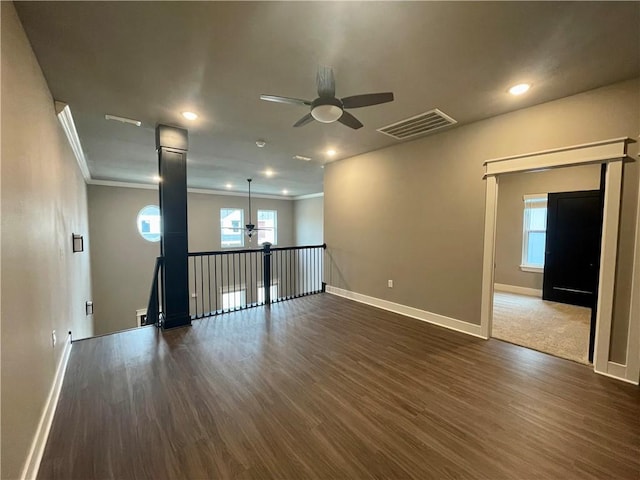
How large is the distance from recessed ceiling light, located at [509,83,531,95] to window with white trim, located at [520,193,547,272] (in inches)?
151

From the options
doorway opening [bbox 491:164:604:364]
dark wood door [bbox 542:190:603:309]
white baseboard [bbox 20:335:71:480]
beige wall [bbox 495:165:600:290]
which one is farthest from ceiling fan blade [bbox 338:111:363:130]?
dark wood door [bbox 542:190:603:309]

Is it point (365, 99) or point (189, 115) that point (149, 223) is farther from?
point (365, 99)

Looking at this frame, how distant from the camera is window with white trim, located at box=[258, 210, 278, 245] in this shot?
1044 centimetres

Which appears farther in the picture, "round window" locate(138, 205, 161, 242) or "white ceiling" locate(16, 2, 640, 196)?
"round window" locate(138, 205, 161, 242)

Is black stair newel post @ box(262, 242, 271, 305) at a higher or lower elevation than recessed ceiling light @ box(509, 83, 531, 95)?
lower

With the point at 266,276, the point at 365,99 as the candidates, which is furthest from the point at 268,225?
the point at 365,99

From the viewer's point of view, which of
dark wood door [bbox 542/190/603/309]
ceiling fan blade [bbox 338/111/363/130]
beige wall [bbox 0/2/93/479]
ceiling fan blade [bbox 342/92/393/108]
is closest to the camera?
beige wall [bbox 0/2/93/479]

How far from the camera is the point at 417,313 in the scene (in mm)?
4105

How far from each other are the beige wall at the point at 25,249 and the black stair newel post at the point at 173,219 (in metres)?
1.09

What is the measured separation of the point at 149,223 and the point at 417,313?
25.5 feet

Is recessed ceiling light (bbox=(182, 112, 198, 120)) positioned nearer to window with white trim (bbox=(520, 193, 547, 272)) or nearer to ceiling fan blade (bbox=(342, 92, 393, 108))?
ceiling fan blade (bbox=(342, 92, 393, 108))

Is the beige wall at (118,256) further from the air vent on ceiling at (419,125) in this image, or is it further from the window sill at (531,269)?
the window sill at (531,269)

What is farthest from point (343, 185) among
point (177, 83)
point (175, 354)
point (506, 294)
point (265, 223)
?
point (265, 223)

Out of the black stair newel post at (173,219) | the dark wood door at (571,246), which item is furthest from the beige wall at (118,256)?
the dark wood door at (571,246)
